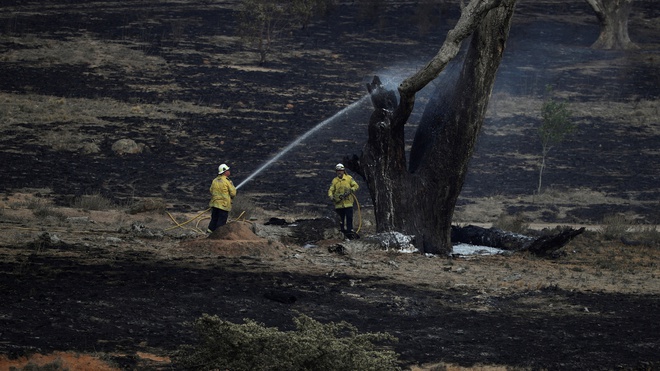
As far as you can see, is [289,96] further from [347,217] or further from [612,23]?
[347,217]

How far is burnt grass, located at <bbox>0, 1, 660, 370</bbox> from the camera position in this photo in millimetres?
12461

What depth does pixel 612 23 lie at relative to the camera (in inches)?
2000

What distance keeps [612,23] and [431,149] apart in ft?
112

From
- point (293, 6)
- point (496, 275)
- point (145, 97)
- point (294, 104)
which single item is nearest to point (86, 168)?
point (145, 97)

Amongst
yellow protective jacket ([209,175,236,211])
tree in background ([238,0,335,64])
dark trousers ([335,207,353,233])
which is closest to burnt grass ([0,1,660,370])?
tree in background ([238,0,335,64])

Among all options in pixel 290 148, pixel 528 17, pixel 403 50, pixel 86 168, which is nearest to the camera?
pixel 86 168

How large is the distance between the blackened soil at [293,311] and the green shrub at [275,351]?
3.70 feet

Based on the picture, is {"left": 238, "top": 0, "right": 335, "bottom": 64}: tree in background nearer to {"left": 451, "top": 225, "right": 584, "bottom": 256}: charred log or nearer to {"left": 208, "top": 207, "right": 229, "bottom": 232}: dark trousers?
{"left": 451, "top": 225, "right": 584, "bottom": 256}: charred log

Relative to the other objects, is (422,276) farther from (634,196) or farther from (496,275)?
(634,196)

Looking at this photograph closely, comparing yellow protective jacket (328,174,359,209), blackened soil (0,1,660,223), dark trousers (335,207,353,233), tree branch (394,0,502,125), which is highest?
tree branch (394,0,502,125)

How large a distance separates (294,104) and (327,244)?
69.1 ft

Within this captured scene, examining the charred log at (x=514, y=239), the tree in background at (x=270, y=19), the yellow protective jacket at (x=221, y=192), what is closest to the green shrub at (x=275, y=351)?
the yellow protective jacket at (x=221, y=192)

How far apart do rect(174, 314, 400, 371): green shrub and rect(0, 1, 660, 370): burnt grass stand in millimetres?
1029

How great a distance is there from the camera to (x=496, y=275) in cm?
1750
